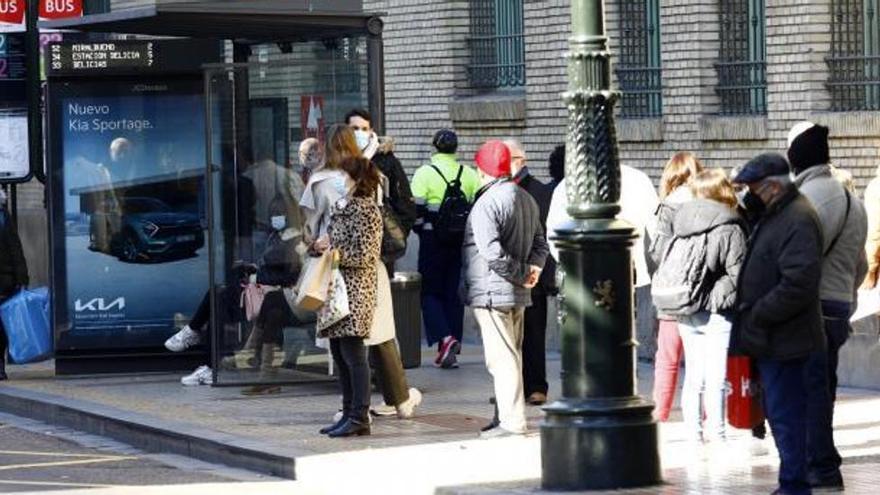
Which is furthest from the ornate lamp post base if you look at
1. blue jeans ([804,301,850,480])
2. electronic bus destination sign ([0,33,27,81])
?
electronic bus destination sign ([0,33,27,81])

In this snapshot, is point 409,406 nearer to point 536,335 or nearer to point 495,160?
point 536,335

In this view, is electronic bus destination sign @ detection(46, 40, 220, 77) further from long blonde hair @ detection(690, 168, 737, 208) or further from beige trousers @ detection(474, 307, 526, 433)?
long blonde hair @ detection(690, 168, 737, 208)

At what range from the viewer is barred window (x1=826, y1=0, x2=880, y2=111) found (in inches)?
671

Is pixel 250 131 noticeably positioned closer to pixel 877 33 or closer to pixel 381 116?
pixel 381 116

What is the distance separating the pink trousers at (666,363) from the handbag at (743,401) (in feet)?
3.49

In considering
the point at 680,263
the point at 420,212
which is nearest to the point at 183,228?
the point at 420,212

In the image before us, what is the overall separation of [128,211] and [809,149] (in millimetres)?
8033

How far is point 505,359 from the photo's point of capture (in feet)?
44.4

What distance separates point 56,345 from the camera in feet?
60.1

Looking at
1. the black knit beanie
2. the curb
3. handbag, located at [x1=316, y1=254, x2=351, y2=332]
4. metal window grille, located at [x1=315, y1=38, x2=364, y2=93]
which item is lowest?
the curb

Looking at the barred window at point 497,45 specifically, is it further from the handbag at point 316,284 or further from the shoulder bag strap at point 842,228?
the shoulder bag strap at point 842,228

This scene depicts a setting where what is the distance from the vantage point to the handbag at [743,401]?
12.2m

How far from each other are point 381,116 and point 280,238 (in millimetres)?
1144

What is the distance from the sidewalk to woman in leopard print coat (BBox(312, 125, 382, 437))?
0.92 ft
